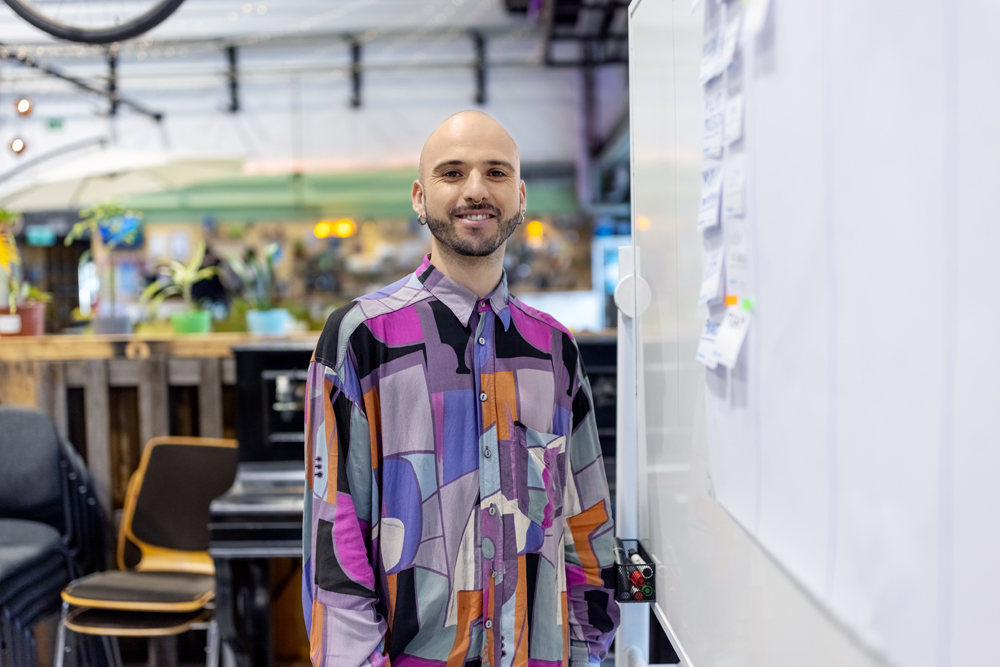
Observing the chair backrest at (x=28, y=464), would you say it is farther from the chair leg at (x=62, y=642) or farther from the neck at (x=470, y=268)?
the neck at (x=470, y=268)

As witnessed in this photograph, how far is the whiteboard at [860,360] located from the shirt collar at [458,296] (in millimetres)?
386

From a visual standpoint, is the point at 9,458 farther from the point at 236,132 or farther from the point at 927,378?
the point at 236,132

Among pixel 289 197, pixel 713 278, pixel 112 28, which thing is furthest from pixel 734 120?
pixel 289 197

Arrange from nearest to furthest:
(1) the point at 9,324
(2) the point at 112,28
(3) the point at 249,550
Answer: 1. (3) the point at 249,550
2. (2) the point at 112,28
3. (1) the point at 9,324

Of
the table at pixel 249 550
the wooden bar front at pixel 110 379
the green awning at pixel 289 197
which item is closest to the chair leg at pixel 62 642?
the table at pixel 249 550

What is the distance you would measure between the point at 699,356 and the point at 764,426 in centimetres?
21

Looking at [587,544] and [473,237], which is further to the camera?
[587,544]

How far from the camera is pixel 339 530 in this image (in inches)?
45.6

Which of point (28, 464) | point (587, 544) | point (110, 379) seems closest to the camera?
point (587, 544)

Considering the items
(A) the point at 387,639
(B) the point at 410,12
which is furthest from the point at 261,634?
(B) the point at 410,12

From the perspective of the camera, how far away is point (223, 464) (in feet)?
9.75

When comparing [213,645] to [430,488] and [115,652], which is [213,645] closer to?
[115,652]

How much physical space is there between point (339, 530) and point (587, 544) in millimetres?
475

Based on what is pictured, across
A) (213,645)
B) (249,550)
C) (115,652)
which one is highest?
(249,550)
